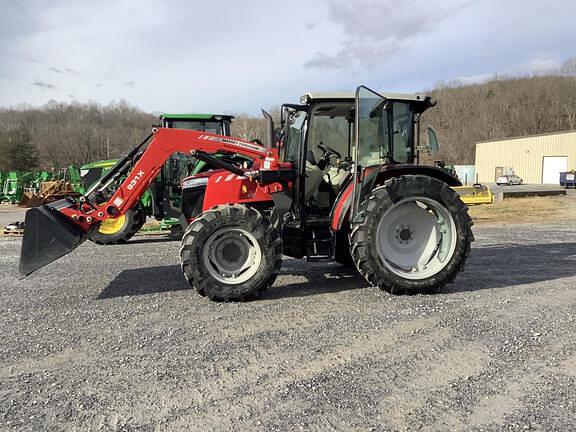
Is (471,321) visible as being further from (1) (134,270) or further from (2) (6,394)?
(1) (134,270)

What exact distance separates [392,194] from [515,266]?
3.05 meters

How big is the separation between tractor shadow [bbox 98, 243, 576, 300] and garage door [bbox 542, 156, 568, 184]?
160 ft

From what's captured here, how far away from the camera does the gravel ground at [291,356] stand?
2.91m

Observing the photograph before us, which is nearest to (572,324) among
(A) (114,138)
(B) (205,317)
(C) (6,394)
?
(B) (205,317)

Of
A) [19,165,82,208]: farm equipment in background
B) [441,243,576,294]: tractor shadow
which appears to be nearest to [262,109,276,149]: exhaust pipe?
[441,243,576,294]: tractor shadow

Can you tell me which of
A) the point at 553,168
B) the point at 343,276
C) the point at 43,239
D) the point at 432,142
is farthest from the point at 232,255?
the point at 553,168

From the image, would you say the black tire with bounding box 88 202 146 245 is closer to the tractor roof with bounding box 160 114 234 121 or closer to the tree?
the tractor roof with bounding box 160 114 234 121

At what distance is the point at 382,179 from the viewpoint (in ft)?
19.0

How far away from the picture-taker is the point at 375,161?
5875mm

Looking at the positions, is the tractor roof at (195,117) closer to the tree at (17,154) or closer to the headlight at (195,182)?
the headlight at (195,182)

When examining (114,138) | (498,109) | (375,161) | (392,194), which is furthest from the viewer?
(498,109)

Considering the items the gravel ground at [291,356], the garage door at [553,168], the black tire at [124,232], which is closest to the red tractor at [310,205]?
the gravel ground at [291,356]

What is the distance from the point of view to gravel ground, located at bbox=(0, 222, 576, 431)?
2.91 m

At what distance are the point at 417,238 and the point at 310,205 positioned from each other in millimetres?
1417
